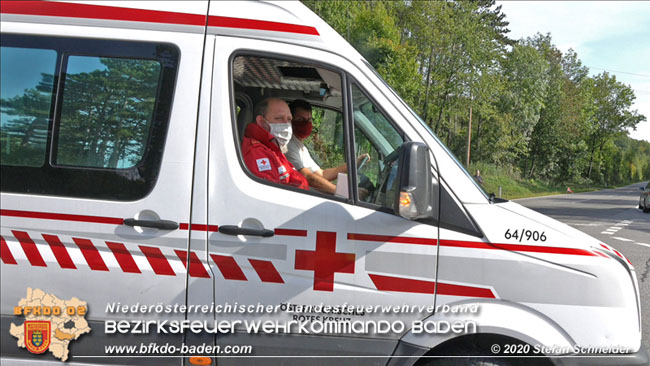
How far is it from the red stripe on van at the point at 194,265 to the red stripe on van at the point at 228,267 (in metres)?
0.07

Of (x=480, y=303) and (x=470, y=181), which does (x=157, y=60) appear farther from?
(x=480, y=303)

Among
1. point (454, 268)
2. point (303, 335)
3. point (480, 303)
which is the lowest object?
point (303, 335)

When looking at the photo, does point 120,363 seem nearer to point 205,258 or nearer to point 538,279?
point 205,258

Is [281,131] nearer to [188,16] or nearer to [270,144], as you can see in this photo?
[270,144]

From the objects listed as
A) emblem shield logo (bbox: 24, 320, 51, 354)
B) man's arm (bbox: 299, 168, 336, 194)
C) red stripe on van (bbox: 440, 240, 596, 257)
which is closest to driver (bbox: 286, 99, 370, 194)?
man's arm (bbox: 299, 168, 336, 194)

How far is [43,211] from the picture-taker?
2.54 m

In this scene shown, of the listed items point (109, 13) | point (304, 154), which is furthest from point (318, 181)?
point (109, 13)

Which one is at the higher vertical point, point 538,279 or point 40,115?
point 40,115

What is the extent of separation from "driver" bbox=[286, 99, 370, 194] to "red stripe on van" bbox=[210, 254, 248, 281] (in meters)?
0.66

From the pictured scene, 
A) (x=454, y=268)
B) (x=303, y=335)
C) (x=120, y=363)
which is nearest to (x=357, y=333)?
(x=303, y=335)

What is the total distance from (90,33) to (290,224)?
1.39 meters

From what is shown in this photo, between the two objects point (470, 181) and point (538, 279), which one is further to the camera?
point (470, 181)

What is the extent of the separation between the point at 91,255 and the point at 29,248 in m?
0.31

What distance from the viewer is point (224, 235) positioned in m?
2.51
